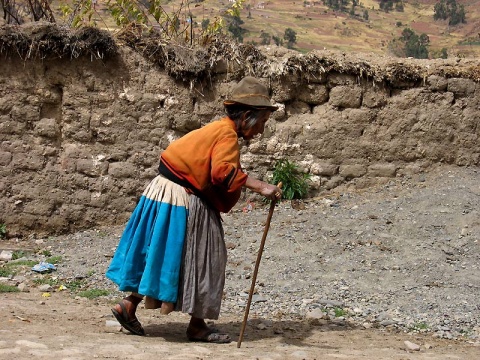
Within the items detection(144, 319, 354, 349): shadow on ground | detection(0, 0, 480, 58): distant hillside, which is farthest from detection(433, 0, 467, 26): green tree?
detection(144, 319, 354, 349): shadow on ground

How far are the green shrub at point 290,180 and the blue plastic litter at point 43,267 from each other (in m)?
2.46

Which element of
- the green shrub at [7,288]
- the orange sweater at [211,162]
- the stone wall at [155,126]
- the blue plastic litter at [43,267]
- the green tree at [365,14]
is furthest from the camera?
the green tree at [365,14]

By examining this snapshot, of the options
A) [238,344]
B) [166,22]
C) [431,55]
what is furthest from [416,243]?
[431,55]

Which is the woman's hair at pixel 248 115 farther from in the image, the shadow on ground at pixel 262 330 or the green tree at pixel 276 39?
Answer: the green tree at pixel 276 39

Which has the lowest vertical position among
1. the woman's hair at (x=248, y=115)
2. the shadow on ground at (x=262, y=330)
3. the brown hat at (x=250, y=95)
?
the shadow on ground at (x=262, y=330)

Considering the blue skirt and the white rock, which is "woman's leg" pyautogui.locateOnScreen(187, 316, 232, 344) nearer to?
the blue skirt

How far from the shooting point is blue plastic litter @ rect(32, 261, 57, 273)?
20.9ft

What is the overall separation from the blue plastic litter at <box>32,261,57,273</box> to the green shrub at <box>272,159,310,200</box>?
8.07 ft

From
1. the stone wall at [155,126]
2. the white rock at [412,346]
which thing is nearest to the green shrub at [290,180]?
the stone wall at [155,126]

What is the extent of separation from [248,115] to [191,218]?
70cm

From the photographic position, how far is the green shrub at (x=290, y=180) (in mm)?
7836

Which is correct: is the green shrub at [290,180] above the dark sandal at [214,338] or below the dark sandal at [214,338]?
above

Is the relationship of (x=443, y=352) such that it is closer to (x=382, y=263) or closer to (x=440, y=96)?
(x=382, y=263)

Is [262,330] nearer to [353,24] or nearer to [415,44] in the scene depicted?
[415,44]
